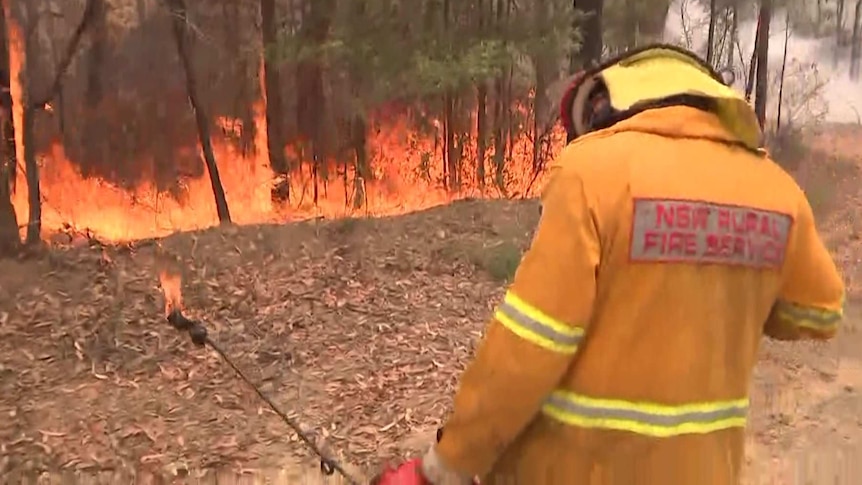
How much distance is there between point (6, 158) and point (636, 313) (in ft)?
18.8

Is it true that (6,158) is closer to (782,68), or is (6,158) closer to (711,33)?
(711,33)

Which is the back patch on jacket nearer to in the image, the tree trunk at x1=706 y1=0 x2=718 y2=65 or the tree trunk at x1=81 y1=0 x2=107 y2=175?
the tree trunk at x1=81 y1=0 x2=107 y2=175

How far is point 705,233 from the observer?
168 cm

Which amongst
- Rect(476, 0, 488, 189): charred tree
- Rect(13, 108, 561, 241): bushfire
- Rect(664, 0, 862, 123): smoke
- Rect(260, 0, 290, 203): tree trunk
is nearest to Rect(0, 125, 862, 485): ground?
Rect(13, 108, 561, 241): bushfire

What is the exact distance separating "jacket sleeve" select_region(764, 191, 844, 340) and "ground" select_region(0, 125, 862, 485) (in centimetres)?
260

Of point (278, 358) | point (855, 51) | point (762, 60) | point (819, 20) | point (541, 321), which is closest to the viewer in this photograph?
point (541, 321)

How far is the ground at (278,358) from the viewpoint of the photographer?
4.36 meters

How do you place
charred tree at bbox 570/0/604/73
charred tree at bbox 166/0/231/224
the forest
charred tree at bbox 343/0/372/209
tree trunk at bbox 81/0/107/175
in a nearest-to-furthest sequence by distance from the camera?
1. the forest
2. charred tree at bbox 570/0/604/73
3. charred tree at bbox 343/0/372/209
4. charred tree at bbox 166/0/231/224
5. tree trunk at bbox 81/0/107/175

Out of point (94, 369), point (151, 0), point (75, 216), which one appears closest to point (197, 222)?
point (75, 216)

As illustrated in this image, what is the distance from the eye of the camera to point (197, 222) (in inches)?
383

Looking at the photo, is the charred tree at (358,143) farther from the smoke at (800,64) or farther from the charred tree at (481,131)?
the smoke at (800,64)

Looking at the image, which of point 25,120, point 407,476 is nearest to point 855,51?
point 25,120

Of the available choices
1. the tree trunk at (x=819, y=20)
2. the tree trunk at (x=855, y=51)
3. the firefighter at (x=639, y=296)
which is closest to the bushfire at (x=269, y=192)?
the tree trunk at (x=855, y=51)

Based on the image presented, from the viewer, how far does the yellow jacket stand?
1.63 m
